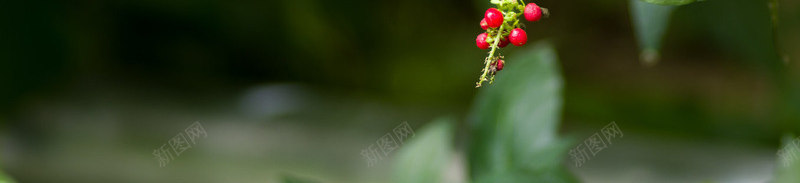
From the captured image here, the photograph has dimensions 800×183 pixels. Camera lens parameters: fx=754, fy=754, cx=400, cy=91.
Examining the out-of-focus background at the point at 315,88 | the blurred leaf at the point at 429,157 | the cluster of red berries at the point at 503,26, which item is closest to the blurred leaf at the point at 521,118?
the blurred leaf at the point at 429,157

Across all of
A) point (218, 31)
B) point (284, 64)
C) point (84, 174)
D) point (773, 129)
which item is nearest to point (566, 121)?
point (773, 129)

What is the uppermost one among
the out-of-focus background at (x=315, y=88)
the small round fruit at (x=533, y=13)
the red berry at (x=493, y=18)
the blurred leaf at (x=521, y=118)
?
the out-of-focus background at (x=315, y=88)

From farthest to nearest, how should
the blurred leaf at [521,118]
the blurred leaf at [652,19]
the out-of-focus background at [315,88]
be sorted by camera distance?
the out-of-focus background at [315,88] < the blurred leaf at [521,118] < the blurred leaf at [652,19]

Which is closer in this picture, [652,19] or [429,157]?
[652,19]

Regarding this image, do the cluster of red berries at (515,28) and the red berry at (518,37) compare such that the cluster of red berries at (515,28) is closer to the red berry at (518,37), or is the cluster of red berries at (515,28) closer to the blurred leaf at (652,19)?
the red berry at (518,37)

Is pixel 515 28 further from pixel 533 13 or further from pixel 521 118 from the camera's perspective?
pixel 521 118

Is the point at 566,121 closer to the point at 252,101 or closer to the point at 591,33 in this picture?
the point at 591,33

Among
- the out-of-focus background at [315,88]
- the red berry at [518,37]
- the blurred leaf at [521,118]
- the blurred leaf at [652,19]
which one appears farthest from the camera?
the out-of-focus background at [315,88]

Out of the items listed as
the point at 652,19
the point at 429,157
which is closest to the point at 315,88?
the point at 429,157
